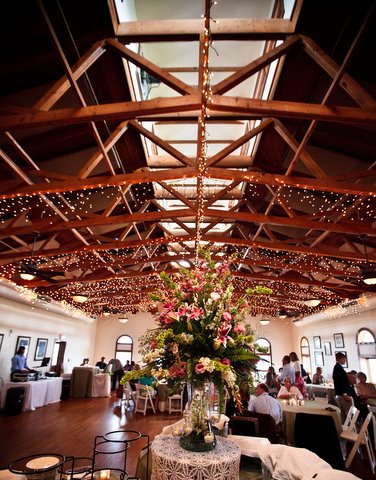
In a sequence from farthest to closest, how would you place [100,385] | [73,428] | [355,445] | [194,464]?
[100,385], [73,428], [355,445], [194,464]

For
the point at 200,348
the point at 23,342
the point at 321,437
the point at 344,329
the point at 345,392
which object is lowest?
the point at 321,437

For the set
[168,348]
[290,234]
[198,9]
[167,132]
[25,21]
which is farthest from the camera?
[290,234]

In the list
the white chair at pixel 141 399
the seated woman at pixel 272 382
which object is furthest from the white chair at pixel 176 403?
the seated woman at pixel 272 382

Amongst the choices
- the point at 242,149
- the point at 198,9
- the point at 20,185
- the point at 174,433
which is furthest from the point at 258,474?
the point at 242,149

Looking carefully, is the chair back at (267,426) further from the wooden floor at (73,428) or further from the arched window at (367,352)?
the arched window at (367,352)

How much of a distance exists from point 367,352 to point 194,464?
10.5 metres

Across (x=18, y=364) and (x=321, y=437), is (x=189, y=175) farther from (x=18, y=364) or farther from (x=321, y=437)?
(x=18, y=364)

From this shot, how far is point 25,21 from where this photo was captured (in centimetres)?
323

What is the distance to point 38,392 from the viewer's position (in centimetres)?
955

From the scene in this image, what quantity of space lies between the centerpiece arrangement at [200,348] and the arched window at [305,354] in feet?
48.8

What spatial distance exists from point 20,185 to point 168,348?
3816 millimetres

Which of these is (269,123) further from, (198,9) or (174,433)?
(174,433)

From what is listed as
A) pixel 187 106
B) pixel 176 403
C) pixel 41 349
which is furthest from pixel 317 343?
pixel 187 106

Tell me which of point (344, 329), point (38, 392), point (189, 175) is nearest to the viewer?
point (189, 175)
